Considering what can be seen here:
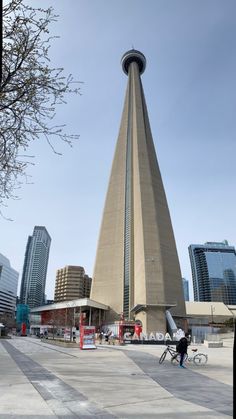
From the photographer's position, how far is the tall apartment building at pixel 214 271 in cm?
10388

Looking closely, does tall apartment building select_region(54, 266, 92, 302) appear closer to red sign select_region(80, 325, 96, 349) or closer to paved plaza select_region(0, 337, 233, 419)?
red sign select_region(80, 325, 96, 349)

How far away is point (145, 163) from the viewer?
86562 mm

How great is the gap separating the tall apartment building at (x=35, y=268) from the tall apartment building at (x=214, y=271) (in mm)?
75871

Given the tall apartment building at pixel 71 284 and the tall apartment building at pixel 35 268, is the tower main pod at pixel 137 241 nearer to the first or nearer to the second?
the tall apartment building at pixel 71 284

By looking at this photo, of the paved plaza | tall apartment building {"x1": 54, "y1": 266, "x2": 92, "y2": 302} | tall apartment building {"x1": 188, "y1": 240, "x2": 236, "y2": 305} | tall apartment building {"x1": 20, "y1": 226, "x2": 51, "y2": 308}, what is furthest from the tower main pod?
tall apartment building {"x1": 20, "y1": 226, "x2": 51, "y2": 308}

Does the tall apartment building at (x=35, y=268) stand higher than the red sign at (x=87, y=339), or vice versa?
the tall apartment building at (x=35, y=268)

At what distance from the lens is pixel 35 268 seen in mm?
179250

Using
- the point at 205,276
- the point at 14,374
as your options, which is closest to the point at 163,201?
the point at 205,276

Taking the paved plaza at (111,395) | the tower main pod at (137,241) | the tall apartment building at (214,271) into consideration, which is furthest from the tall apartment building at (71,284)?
the paved plaza at (111,395)

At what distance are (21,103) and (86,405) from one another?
594cm

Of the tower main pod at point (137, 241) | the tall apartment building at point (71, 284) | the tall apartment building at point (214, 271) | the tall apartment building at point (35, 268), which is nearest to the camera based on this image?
Answer: the tower main pod at point (137, 241)

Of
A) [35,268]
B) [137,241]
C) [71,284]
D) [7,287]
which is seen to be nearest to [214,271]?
[137,241]

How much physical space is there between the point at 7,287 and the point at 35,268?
Answer: 48.3 m

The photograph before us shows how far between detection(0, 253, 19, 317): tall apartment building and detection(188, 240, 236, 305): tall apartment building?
61127 millimetres
